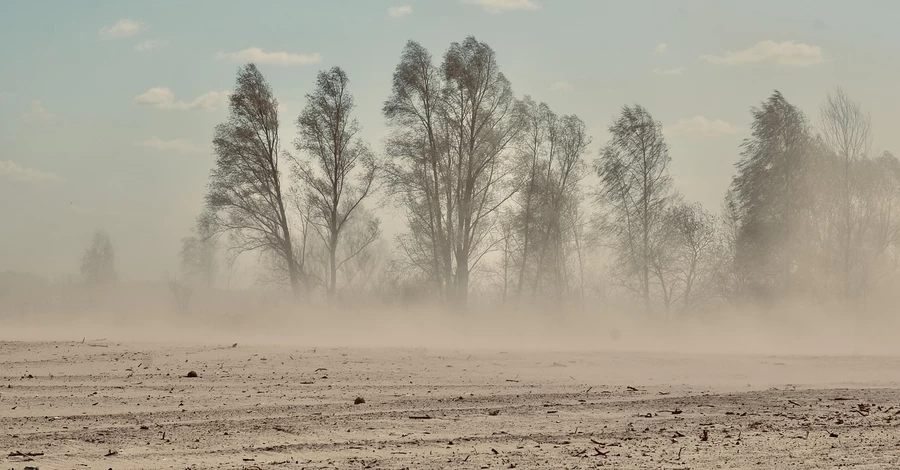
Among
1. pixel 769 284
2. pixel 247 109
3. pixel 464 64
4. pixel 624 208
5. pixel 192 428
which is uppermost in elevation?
pixel 464 64

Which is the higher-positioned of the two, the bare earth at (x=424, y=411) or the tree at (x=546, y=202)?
the tree at (x=546, y=202)

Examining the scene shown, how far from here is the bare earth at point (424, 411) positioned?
7266 mm

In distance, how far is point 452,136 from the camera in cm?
3138

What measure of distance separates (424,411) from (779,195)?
27.1 metres

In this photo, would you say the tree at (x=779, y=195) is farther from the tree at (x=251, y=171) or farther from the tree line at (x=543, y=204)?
the tree at (x=251, y=171)

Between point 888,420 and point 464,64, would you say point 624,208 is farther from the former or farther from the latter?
point 888,420

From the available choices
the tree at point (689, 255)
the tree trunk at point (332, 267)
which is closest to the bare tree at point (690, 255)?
the tree at point (689, 255)

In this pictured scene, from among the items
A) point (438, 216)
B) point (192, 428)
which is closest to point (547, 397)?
point (192, 428)

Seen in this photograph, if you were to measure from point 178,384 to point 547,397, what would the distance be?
4997mm

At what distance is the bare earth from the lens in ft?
23.8

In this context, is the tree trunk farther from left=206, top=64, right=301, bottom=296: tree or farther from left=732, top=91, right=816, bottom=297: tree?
left=732, top=91, right=816, bottom=297: tree

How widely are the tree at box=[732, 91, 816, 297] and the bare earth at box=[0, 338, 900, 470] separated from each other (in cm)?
1726

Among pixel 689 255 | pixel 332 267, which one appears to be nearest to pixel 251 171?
pixel 332 267

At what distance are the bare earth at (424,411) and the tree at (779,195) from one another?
17263 mm
